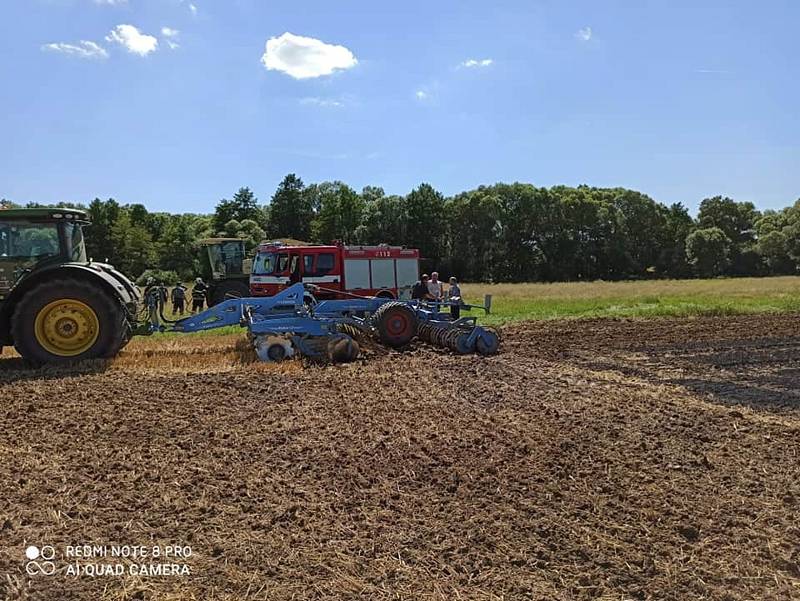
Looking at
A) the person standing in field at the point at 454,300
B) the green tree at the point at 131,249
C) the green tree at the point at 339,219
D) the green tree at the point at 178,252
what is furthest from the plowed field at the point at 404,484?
the green tree at the point at 339,219

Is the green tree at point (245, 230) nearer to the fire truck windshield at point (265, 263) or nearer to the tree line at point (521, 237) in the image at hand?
the tree line at point (521, 237)

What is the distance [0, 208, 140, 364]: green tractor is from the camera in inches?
348

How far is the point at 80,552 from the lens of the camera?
11.8 ft

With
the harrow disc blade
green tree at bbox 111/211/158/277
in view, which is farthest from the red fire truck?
green tree at bbox 111/211/158/277

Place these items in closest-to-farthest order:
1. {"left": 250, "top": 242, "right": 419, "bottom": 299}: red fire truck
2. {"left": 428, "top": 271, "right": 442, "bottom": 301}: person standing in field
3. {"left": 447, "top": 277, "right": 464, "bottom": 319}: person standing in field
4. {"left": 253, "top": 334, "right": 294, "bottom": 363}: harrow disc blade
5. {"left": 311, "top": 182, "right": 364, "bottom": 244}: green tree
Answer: {"left": 253, "top": 334, "right": 294, "bottom": 363}: harrow disc blade < {"left": 447, "top": 277, "right": 464, "bottom": 319}: person standing in field < {"left": 428, "top": 271, "right": 442, "bottom": 301}: person standing in field < {"left": 250, "top": 242, "right": 419, "bottom": 299}: red fire truck < {"left": 311, "top": 182, "right": 364, "bottom": 244}: green tree

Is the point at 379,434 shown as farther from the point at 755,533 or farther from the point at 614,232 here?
the point at 614,232

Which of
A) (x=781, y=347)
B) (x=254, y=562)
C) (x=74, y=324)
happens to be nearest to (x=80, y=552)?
(x=254, y=562)

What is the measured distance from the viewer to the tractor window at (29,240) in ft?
29.5

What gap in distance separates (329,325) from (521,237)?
190 ft

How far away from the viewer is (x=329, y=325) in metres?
10.7

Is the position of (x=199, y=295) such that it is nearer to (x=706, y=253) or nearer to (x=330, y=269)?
(x=330, y=269)

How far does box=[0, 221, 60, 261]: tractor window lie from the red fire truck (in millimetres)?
8410

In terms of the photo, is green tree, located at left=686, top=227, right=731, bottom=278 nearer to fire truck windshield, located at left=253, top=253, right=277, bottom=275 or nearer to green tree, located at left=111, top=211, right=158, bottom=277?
green tree, located at left=111, top=211, right=158, bottom=277

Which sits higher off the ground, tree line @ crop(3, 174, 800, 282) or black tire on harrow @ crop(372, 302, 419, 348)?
tree line @ crop(3, 174, 800, 282)
